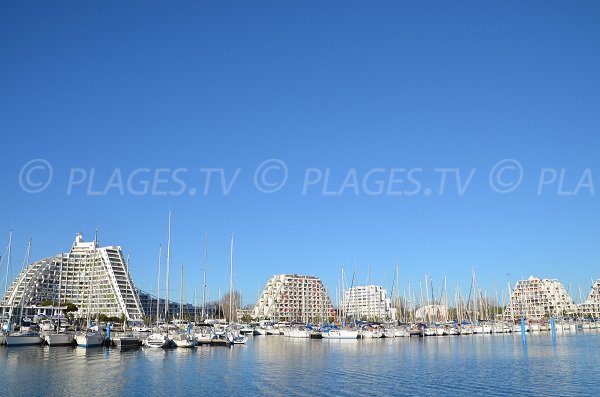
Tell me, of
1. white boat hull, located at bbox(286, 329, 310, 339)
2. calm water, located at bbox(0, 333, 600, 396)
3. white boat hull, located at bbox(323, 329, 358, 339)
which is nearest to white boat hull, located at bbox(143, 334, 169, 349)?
calm water, located at bbox(0, 333, 600, 396)

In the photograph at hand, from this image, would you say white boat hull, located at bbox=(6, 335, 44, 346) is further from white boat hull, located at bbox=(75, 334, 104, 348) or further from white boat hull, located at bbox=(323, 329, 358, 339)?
white boat hull, located at bbox=(323, 329, 358, 339)

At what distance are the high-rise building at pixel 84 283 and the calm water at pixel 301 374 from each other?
11116cm

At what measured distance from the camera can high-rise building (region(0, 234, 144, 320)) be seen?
162 metres

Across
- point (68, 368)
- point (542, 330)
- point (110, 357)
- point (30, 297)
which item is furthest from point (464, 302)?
point (30, 297)

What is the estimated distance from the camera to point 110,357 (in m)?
53.3

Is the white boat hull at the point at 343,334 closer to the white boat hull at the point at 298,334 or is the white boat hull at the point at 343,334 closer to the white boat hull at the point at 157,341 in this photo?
the white boat hull at the point at 298,334

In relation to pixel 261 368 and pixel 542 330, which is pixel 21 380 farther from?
pixel 542 330

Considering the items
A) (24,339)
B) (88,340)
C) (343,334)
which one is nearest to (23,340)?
(24,339)

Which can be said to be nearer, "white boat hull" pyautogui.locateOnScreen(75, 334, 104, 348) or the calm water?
the calm water

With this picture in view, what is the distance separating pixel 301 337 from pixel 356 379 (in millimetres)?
73235

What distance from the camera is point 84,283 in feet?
542

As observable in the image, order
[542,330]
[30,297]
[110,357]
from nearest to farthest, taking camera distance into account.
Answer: [110,357]
[542,330]
[30,297]

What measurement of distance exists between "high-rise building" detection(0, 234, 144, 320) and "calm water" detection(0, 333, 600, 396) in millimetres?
111162

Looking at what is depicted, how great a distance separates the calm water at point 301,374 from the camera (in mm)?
32156
